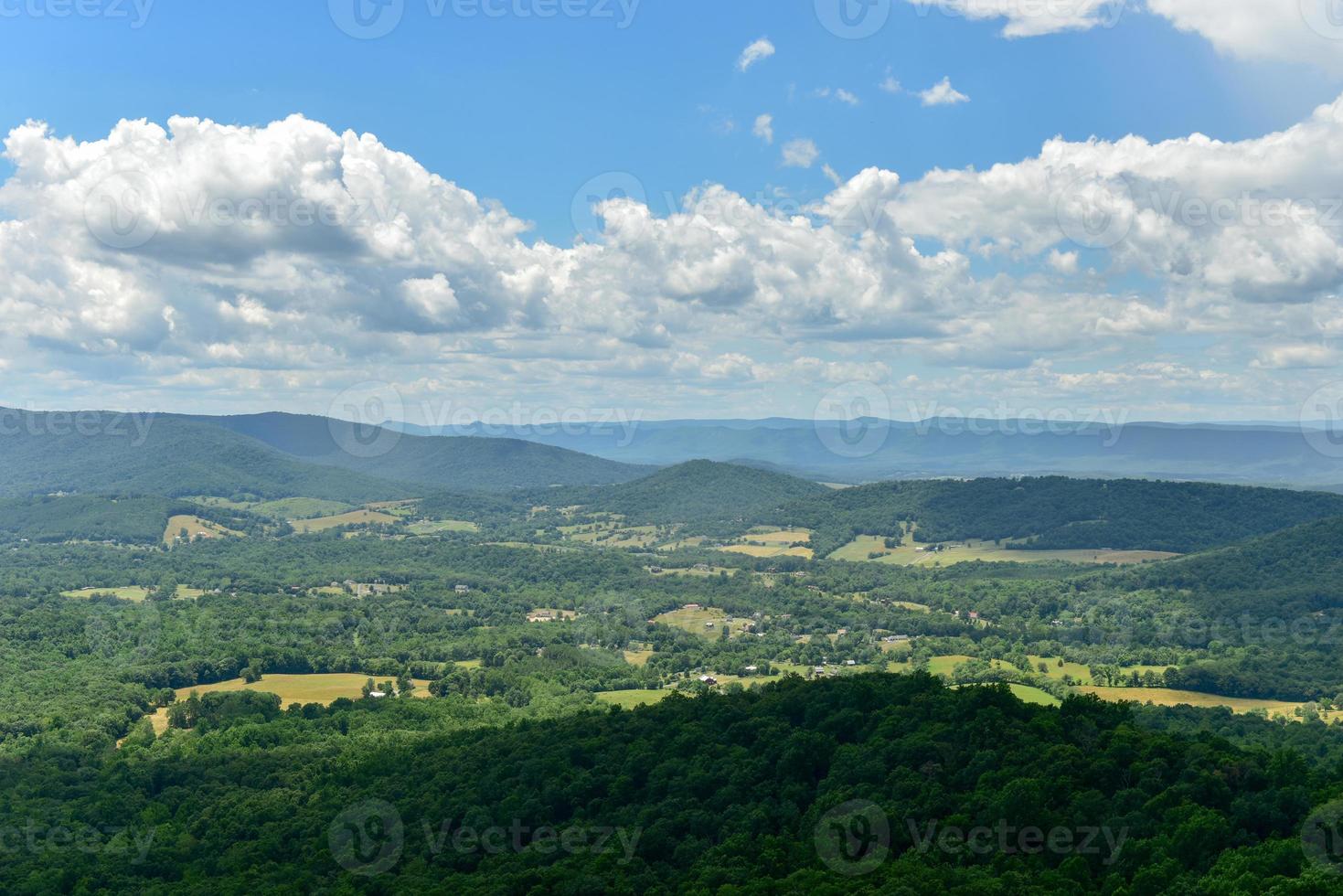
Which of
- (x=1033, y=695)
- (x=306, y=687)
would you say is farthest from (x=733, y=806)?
(x=306, y=687)

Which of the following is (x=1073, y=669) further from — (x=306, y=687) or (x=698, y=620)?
(x=306, y=687)

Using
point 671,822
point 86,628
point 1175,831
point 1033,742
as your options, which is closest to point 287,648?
point 86,628

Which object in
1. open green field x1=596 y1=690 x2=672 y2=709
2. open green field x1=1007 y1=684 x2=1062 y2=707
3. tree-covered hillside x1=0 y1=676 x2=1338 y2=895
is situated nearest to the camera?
tree-covered hillside x1=0 y1=676 x2=1338 y2=895

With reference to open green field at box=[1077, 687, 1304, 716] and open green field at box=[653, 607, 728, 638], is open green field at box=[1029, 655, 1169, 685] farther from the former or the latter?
open green field at box=[653, 607, 728, 638]

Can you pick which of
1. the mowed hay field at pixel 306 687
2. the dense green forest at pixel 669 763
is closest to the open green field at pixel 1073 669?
the dense green forest at pixel 669 763

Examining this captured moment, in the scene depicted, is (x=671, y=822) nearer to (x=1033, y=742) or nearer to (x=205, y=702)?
(x=1033, y=742)

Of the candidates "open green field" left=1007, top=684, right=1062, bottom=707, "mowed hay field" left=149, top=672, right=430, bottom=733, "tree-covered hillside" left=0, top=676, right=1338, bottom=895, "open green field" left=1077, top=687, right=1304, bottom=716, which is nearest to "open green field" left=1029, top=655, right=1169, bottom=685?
"open green field" left=1077, top=687, right=1304, bottom=716

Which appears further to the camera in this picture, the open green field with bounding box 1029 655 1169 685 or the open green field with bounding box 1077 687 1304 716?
the open green field with bounding box 1029 655 1169 685

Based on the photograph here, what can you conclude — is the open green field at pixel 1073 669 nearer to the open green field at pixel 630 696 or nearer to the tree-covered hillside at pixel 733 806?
the open green field at pixel 630 696

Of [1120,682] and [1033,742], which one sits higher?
[1033,742]
